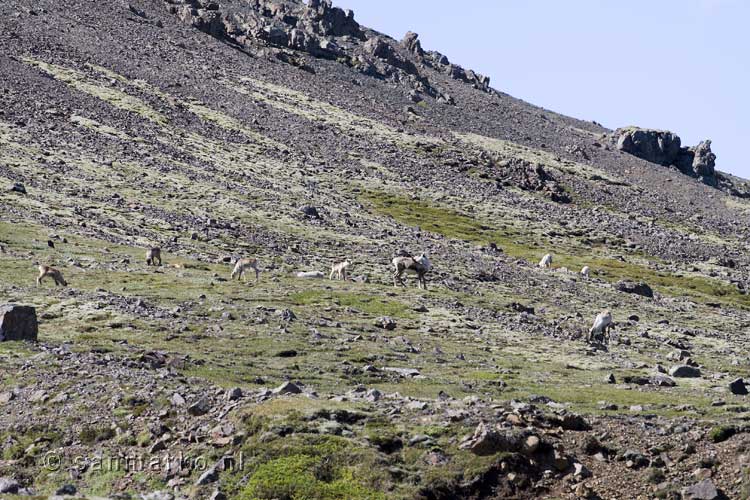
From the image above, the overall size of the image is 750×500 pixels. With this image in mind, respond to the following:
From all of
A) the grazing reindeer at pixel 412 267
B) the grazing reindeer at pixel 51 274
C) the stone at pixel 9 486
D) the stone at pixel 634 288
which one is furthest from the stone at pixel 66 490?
the stone at pixel 634 288

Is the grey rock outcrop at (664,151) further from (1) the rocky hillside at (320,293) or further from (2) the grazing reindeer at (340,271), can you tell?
(2) the grazing reindeer at (340,271)

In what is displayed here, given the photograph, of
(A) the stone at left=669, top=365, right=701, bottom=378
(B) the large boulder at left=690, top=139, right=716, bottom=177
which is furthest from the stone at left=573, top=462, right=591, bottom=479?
(B) the large boulder at left=690, top=139, right=716, bottom=177

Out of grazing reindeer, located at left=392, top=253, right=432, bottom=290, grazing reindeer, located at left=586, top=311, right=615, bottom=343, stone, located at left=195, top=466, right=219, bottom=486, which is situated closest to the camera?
stone, located at left=195, top=466, right=219, bottom=486

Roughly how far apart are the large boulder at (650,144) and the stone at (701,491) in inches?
6971

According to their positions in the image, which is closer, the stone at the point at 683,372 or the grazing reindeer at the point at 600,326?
the stone at the point at 683,372

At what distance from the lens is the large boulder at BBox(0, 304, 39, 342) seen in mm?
32656

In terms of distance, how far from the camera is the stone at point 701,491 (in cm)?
2042

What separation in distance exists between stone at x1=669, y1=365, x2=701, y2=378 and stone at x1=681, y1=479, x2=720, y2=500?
19.0 m

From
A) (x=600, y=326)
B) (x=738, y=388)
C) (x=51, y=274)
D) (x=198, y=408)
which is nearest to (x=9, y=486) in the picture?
(x=198, y=408)

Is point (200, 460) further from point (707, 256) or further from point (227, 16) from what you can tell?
point (227, 16)

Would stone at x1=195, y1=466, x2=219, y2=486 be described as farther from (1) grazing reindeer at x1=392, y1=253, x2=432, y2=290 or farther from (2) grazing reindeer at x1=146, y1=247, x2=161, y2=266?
(2) grazing reindeer at x1=146, y1=247, x2=161, y2=266

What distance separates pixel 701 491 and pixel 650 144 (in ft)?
598

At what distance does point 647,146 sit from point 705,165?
1359 centimetres

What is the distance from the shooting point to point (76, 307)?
136ft
